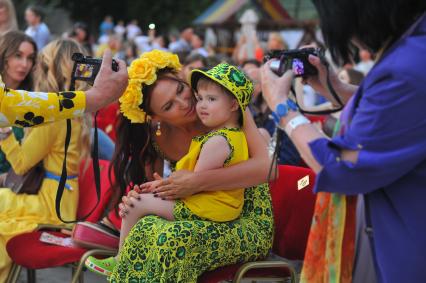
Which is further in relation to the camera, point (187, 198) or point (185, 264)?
point (187, 198)

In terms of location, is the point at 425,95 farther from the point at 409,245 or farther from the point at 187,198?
the point at 187,198

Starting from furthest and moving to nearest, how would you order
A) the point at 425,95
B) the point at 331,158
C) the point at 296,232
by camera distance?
the point at 296,232, the point at 331,158, the point at 425,95

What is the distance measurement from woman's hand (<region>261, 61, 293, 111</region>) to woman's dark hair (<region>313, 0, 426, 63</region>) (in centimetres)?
21

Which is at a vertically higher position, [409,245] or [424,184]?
[424,184]

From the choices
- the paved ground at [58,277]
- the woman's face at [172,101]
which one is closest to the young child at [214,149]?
the woman's face at [172,101]

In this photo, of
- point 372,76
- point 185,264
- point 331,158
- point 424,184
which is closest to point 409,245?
point 424,184

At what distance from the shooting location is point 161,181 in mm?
2809

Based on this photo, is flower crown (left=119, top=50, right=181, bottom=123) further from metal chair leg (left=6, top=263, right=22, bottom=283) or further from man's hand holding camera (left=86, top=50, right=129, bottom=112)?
metal chair leg (left=6, top=263, right=22, bottom=283)

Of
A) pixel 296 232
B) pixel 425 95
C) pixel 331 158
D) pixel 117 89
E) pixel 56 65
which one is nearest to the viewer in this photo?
pixel 425 95

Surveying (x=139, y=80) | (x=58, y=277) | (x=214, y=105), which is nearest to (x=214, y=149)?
(x=214, y=105)

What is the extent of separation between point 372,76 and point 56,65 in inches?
98.6

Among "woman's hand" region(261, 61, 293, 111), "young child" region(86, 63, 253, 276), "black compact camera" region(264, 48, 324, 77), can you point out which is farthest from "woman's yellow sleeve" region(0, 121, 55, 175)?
"woman's hand" region(261, 61, 293, 111)

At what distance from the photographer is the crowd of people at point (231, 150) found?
175 centimetres

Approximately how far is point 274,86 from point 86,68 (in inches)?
36.3
